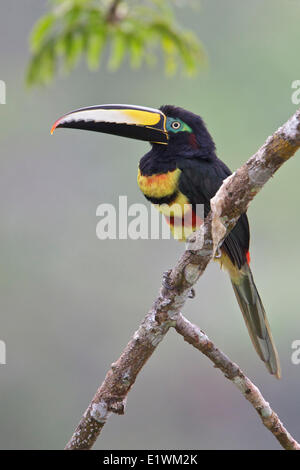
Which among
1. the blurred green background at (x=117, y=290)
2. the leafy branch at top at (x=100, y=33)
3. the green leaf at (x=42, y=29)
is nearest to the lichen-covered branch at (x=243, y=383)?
the leafy branch at top at (x=100, y=33)

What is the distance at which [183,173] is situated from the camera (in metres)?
2.97

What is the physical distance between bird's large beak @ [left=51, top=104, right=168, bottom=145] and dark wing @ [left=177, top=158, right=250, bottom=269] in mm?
→ 186

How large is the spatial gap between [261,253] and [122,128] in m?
7.11

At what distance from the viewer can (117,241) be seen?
32.4ft

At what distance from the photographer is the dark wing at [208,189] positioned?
2.92 meters

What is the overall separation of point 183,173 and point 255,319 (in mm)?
686

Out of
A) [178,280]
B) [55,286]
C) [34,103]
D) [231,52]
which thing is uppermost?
[231,52]

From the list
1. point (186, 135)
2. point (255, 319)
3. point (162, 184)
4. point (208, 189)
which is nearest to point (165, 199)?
point (162, 184)

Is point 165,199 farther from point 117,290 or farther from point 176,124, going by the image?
point 117,290

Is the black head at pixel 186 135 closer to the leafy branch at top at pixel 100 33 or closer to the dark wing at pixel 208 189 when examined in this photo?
the dark wing at pixel 208 189

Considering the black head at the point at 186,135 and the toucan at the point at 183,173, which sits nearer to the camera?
the toucan at the point at 183,173

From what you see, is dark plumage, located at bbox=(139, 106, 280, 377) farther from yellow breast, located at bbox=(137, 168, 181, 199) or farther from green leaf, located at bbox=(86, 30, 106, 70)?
green leaf, located at bbox=(86, 30, 106, 70)
